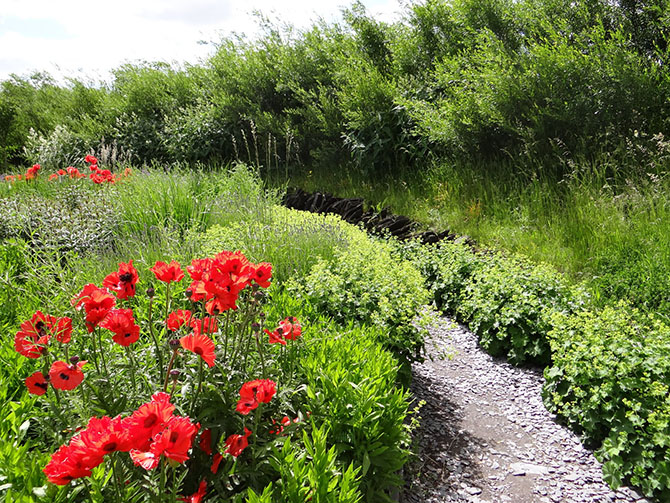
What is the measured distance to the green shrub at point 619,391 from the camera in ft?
8.09

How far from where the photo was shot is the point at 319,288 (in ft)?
10.4

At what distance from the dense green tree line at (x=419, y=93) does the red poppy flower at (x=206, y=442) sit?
14.9ft

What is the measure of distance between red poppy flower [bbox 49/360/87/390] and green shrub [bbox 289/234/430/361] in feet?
5.72

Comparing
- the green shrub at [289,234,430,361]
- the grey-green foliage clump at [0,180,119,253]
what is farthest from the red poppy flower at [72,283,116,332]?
the grey-green foliage clump at [0,180,119,253]

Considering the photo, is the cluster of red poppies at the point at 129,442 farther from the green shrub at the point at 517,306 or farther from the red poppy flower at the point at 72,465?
the green shrub at the point at 517,306

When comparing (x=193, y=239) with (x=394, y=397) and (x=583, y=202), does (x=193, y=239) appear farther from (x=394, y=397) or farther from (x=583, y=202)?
(x=583, y=202)

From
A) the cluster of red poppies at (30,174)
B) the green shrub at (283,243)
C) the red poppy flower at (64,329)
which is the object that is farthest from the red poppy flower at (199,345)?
the cluster of red poppies at (30,174)

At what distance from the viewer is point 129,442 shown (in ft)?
3.39

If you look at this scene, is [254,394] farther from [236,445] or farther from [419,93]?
A: [419,93]

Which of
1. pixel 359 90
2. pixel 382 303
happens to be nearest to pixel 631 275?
pixel 382 303

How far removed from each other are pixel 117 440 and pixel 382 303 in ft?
6.83

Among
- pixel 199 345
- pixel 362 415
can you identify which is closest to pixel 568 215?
pixel 362 415

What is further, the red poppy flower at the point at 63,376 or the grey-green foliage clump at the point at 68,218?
the grey-green foliage clump at the point at 68,218

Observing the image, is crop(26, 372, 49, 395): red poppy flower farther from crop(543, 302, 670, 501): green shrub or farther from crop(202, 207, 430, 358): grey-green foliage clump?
crop(543, 302, 670, 501): green shrub
